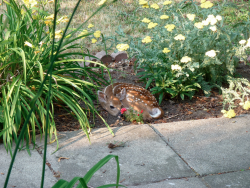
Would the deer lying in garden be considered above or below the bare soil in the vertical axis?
above

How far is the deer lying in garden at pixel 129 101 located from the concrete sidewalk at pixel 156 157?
458mm

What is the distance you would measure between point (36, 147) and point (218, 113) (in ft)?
8.23

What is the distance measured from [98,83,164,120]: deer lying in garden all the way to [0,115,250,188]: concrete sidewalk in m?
0.46

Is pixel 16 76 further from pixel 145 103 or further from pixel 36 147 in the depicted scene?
pixel 145 103

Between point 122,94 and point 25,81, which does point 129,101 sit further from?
point 25,81

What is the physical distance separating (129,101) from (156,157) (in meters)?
1.38

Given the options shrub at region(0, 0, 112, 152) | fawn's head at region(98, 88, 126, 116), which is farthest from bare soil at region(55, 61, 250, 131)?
shrub at region(0, 0, 112, 152)

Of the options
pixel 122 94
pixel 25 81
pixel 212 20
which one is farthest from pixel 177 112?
pixel 25 81

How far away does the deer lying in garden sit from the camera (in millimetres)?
3949

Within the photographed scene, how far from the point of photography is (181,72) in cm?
401

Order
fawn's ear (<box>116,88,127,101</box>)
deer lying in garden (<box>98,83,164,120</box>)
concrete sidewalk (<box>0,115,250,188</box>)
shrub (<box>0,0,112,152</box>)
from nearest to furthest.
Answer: concrete sidewalk (<box>0,115,250,188</box>)
shrub (<box>0,0,112,152</box>)
deer lying in garden (<box>98,83,164,120</box>)
fawn's ear (<box>116,88,127,101</box>)

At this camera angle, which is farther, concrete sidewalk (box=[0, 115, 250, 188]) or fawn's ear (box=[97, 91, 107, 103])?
fawn's ear (box=[97, 91, 107, 103])

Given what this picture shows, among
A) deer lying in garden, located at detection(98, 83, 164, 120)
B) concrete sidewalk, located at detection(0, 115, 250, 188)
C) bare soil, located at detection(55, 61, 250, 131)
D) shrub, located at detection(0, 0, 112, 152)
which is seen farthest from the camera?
deer lying in garden, located at detection(98, 83, 164, 120)

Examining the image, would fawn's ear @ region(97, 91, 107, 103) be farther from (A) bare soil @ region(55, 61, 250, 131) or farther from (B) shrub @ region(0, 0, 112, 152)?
(B) shrub @ region(0, 0, 112, 152)
